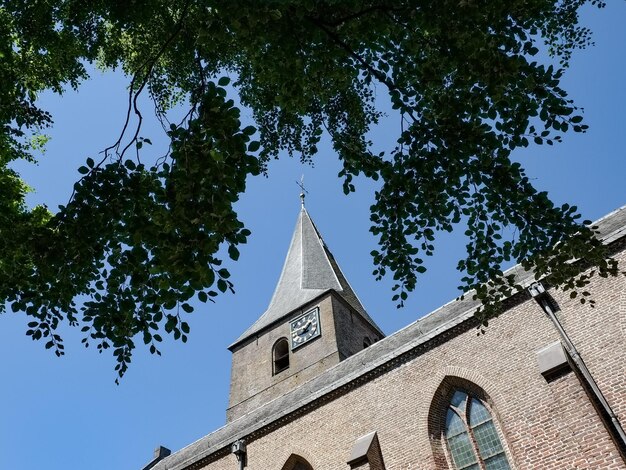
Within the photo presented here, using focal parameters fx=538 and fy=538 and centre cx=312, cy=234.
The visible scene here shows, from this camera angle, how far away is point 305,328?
2261 centimetres

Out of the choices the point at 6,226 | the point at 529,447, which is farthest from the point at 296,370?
the point at 6,226

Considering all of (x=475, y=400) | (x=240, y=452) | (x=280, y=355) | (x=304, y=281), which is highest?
(x=304, y=281)

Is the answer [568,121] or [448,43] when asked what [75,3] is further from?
[568,121]

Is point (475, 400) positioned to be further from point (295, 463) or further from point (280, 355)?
point (280, 355)

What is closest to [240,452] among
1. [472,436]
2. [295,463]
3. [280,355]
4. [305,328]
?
[295,463]

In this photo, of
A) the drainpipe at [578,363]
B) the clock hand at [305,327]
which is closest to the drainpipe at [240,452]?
the clock hand at [305,327]

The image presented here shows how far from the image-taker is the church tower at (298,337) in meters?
21.1

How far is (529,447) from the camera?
10.2 meters

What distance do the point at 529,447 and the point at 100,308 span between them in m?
8.33

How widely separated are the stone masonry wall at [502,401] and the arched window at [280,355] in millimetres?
7531

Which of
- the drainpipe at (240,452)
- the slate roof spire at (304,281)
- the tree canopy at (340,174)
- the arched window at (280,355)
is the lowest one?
the tree canopy at (340,174)

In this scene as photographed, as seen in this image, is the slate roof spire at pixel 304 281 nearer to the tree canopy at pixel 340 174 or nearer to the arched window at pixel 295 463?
the arched window at pixel 295 463

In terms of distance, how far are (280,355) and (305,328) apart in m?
1.74

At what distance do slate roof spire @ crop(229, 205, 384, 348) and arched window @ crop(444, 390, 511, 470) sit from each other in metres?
11.7
